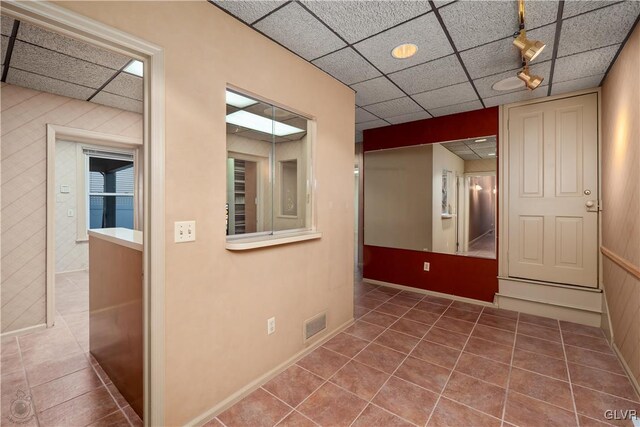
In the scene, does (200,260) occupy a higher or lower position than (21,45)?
lower

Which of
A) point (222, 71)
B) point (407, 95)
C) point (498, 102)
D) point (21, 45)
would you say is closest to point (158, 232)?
point (222, 71)

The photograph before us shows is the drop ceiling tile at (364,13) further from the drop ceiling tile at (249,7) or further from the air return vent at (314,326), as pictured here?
the air return vent at (314,326)

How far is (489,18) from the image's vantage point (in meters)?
1.88

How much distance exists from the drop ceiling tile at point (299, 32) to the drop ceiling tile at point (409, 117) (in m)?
2.02

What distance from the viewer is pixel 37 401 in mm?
1871

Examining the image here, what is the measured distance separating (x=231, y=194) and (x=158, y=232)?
0.59 meters

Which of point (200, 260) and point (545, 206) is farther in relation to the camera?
point (545, 206)

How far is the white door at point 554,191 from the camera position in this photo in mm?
3098

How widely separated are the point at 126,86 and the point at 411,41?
2.77 metres

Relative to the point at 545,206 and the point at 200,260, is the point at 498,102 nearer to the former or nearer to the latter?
the point at 545,206

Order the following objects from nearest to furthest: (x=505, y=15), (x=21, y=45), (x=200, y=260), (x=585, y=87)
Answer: (x=200, y=260), (x=505, y=15), (x=21, y=45), (x=585, y=87)

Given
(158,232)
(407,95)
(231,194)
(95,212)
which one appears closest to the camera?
(158,232)

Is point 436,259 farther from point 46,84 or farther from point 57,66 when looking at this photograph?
point 46,84

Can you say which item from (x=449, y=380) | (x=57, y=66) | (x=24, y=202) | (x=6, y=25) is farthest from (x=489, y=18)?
(x=24, y=202)
